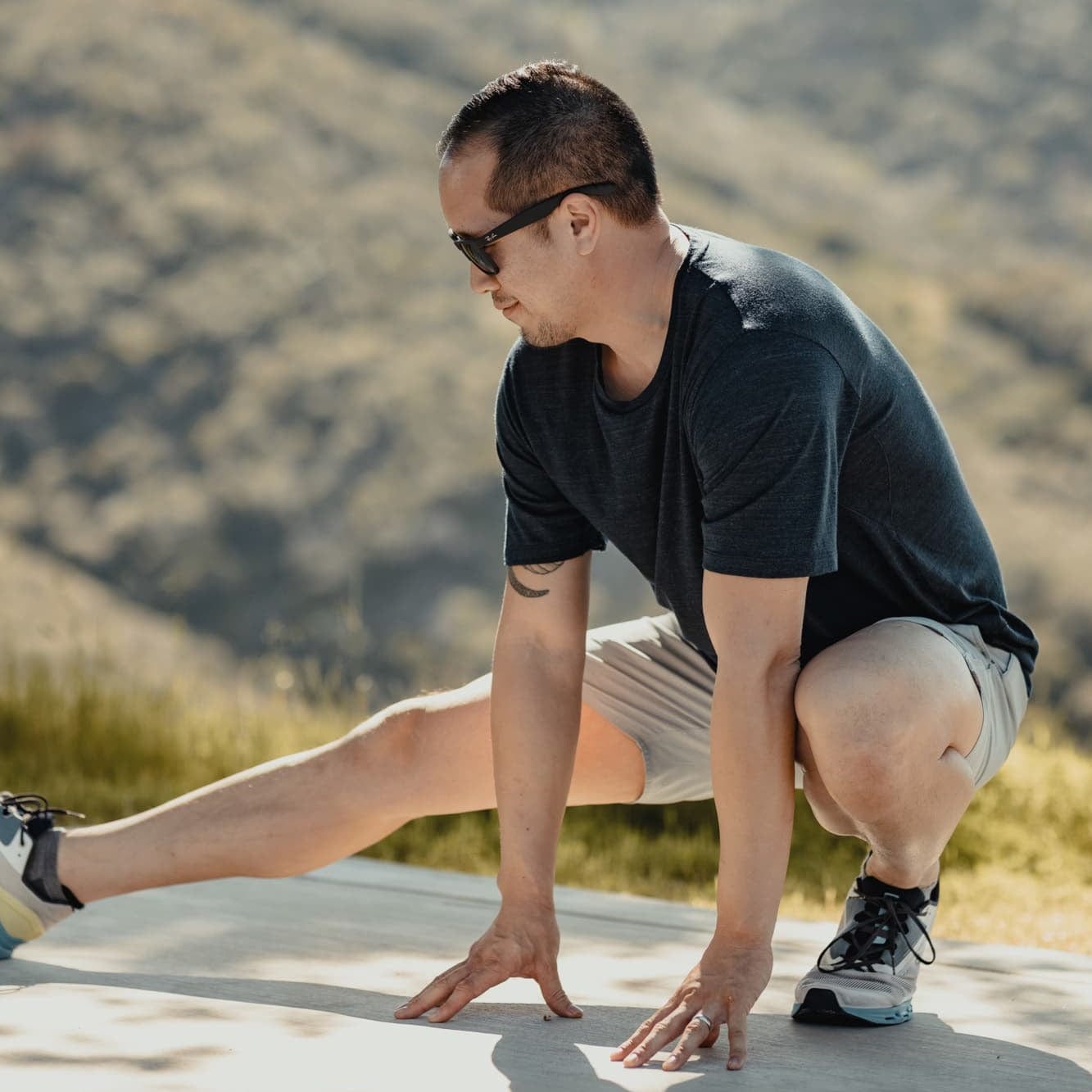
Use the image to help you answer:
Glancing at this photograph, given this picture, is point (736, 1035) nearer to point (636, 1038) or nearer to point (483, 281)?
point (636, 1038)

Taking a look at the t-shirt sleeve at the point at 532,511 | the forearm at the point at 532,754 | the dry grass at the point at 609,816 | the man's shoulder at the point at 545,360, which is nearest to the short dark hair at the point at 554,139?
the man's shoulder at the point at 545,360

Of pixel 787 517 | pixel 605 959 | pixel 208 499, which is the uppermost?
pixel 208 499

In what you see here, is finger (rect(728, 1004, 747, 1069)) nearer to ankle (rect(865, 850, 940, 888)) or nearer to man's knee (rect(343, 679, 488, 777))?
ankle (rect(865, 850, 940, 888))

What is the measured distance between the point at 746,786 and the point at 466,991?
0.49 m

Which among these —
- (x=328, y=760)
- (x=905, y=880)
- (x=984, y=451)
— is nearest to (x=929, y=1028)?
(x=905, y=880)

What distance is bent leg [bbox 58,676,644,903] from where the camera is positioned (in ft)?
8.07

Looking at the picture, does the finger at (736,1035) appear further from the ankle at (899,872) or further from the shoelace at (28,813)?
the shoelace at (28,813)

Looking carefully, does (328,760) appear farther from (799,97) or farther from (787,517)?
(799,97)

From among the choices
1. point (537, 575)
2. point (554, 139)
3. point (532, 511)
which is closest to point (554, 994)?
point (537, 575)

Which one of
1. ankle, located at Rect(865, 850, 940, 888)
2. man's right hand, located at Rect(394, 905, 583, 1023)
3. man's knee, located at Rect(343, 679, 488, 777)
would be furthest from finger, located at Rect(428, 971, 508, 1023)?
ankle, located at Rect(865, 850, 940, 888)

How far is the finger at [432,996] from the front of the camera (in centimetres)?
209

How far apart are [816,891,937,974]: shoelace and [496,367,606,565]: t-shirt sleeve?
0.68 metres

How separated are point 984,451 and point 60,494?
29.6 ft

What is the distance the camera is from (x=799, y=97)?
2022cm
